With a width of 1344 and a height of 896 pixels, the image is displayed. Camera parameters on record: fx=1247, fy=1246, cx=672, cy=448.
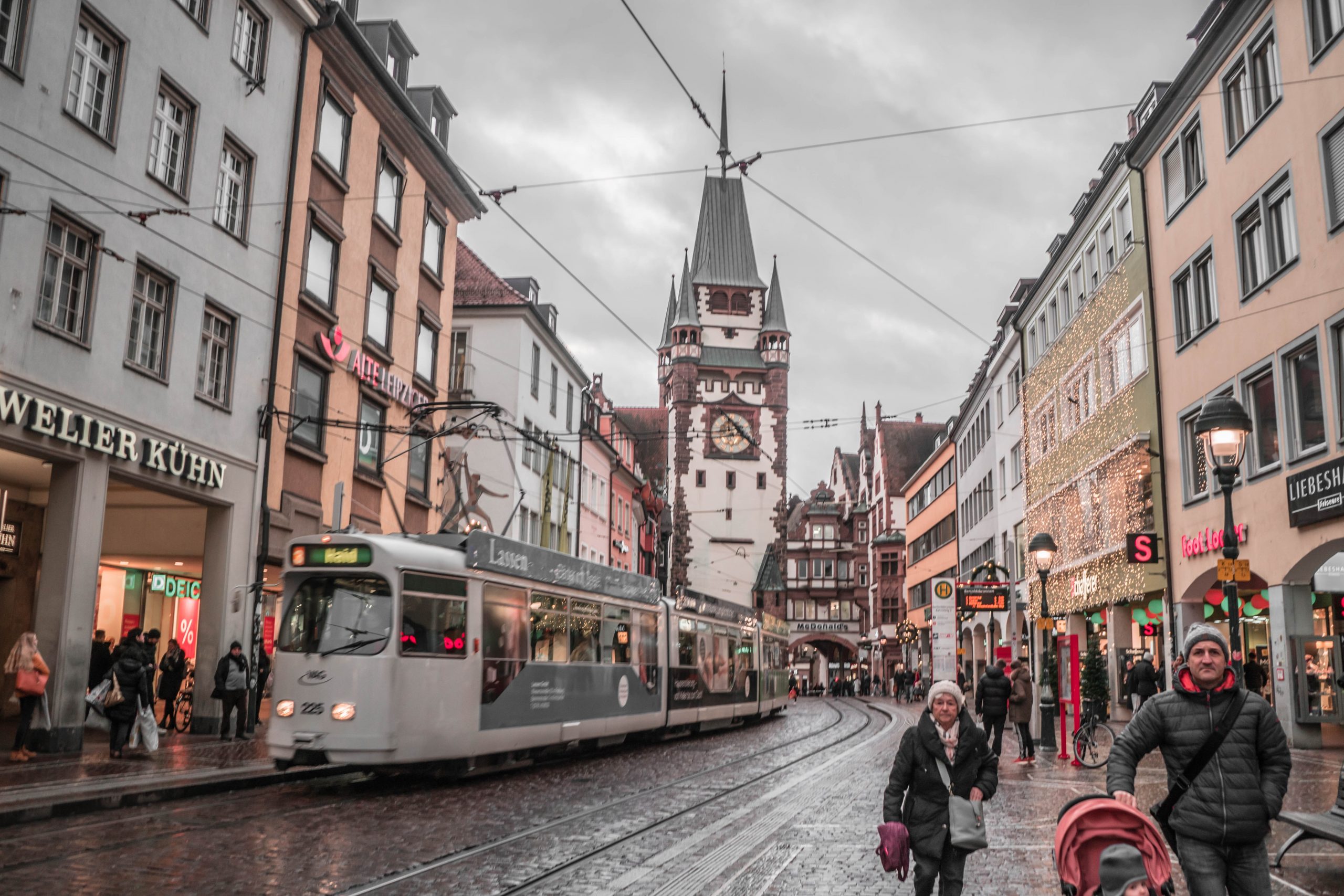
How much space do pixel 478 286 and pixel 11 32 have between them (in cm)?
2392

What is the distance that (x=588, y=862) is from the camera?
373 inches

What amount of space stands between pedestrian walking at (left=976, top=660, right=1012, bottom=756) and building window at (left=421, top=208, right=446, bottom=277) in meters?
17.7

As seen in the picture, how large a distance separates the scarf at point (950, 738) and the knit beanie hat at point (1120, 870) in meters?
2.20

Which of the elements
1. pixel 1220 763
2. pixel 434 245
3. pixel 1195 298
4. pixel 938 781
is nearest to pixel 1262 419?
pixel 1195 298

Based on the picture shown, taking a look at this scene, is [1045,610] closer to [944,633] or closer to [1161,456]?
[1161,456]

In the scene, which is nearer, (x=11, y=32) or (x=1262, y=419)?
(x=11, y=32)

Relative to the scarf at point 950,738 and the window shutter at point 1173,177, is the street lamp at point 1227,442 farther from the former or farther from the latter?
the window shutter at point 1173,177

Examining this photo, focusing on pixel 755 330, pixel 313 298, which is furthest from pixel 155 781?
pixel 755 330

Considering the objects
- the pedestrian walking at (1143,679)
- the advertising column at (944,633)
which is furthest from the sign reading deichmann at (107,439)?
the advertising column at (944,633)

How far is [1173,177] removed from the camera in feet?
91.5

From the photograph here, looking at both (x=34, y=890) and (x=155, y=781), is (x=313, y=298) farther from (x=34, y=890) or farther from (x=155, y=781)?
(x=34, y=890)

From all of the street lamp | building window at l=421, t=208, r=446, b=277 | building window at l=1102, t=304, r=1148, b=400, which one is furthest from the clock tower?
the street lamp

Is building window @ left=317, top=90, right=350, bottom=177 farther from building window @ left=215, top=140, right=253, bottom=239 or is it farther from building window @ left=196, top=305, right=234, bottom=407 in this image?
building window @ left=196, top=305, right=234, bottom=407

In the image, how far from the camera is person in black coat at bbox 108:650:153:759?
16156mm
